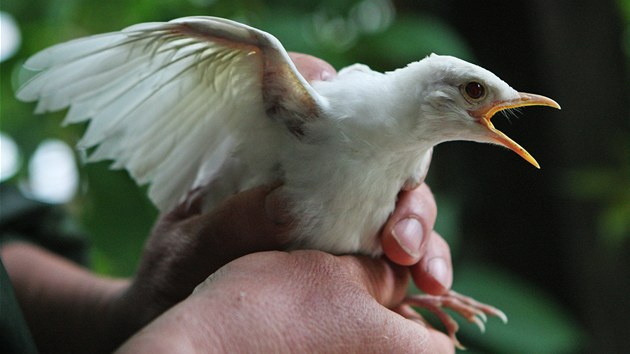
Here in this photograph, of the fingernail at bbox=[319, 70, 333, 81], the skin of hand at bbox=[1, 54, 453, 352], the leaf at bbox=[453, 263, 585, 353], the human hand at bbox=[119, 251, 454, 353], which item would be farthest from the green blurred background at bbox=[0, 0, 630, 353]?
the human hand at bbox=[119, 251, 454, 353]

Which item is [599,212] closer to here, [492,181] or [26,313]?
[492,181]

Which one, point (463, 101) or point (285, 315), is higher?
point (463, 101)

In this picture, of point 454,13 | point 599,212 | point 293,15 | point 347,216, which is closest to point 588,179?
point 599,212

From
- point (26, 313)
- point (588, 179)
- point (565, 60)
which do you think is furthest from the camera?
point (565, 60)

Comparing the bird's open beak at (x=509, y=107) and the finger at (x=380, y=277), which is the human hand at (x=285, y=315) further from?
the bird's open beak at (x=509, y=107)

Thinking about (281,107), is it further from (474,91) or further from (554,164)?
(554,164)

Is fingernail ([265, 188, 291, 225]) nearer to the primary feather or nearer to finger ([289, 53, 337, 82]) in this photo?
the primary feather

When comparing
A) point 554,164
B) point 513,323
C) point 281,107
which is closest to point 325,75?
point 281,107
